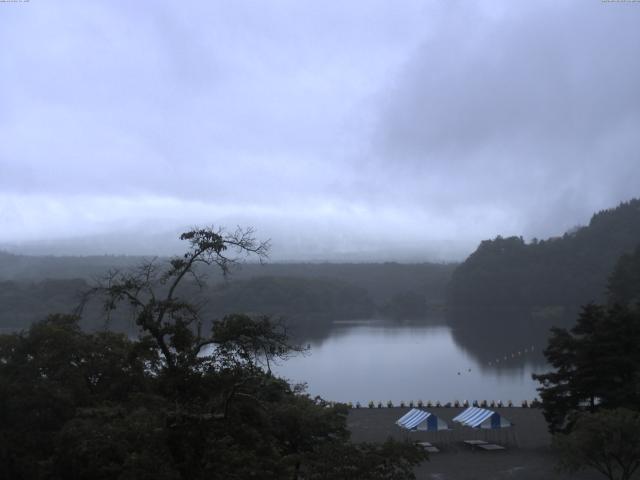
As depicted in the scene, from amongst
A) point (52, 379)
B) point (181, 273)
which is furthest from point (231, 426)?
point (52, 379)

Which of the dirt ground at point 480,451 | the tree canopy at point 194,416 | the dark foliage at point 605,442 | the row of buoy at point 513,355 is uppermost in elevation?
the tree canopy at point 194,416

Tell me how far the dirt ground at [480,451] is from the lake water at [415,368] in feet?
12.5

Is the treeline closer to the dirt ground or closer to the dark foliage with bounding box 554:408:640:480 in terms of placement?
the dirt ground

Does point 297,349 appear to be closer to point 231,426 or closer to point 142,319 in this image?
point 231,426

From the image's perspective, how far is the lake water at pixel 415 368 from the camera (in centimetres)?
2986

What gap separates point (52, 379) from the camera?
33.7ft

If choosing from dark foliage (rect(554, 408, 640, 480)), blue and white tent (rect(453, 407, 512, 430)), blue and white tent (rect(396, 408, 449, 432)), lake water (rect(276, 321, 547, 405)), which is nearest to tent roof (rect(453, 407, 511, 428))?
blue and white tent (rect(453, 407, 512, 430))

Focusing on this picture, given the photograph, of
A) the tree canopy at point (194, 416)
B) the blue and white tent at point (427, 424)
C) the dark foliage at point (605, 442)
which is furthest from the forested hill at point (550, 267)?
the tree canopy at point (194, 416)

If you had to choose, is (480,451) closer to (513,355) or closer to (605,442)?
(605,442)

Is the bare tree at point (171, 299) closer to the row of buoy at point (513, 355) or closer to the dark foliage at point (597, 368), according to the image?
the dark foliage at point (597, 368)

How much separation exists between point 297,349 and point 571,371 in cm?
1174

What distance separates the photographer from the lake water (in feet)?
98.0

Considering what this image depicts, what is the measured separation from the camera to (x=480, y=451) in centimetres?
1612

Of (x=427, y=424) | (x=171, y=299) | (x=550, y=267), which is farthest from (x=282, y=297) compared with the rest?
(x=171, y=299)
